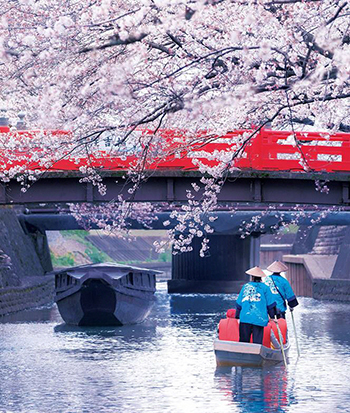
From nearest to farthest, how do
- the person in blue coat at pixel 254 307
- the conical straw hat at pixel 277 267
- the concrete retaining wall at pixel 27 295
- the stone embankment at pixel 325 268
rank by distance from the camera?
1. the person in blue coat at pixel 254 307
2. the conical straw hat at pixel 277 267
3. the concrete retaining wall at pixel 27 295
4. the stone embankment at pixel 325 268

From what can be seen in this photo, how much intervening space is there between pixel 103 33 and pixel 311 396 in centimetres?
729

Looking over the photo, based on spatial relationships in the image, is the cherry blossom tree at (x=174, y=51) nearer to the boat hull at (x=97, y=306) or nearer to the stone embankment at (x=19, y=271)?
the boat hull at (x=97, y=306)

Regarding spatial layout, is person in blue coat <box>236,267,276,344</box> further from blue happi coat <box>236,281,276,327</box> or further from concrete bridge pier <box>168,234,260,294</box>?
concrete bridge pier <box>168,234,260,294</box>

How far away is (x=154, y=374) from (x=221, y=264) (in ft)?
153

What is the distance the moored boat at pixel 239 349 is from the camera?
17656mm

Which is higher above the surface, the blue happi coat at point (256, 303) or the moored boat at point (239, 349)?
the blue happi coat at point (256, 303)

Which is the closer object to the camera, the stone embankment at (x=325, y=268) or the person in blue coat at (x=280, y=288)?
the person in blue coat at (x=280, y=288)

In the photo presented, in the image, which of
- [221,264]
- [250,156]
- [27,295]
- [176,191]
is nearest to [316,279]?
[221,264]

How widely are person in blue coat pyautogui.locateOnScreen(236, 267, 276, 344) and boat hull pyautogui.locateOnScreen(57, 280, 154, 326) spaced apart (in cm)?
1512

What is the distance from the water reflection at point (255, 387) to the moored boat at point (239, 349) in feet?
0.79

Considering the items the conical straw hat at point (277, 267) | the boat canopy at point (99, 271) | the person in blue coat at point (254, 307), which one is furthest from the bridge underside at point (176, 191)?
the boat canopy at point (99, 271)

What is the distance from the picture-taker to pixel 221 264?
65.2 m

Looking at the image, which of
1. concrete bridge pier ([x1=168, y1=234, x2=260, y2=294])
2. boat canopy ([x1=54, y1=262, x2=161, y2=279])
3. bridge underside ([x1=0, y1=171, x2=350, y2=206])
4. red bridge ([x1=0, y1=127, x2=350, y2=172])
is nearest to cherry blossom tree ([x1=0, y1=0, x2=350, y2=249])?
red bridge ([x1=0, y1=127, x2=350, y2=172])

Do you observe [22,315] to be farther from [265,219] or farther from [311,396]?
[311,396]
